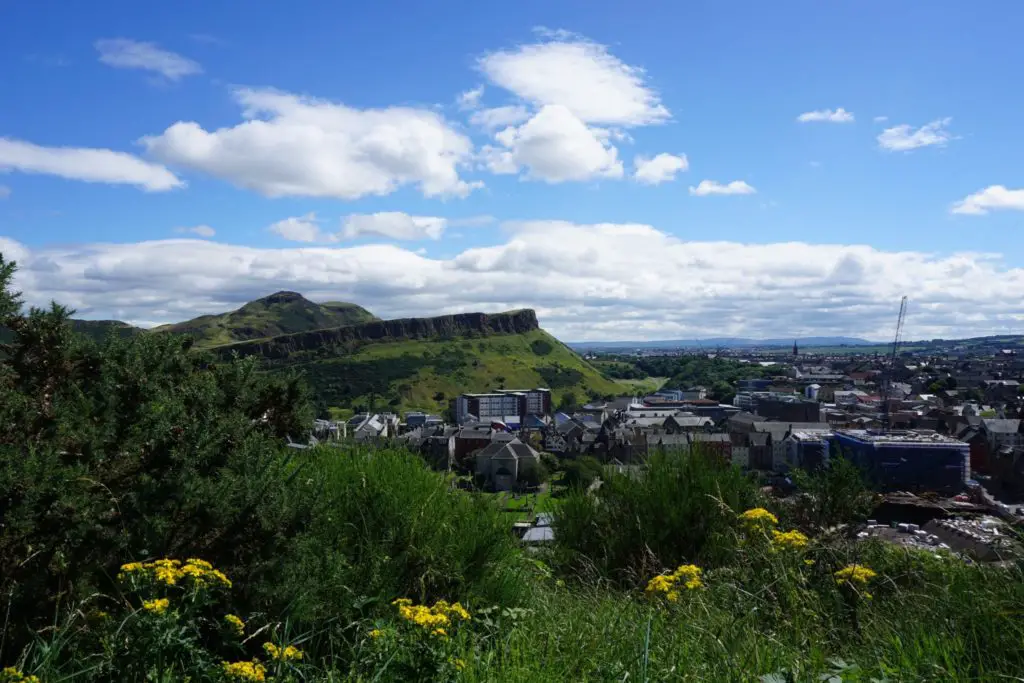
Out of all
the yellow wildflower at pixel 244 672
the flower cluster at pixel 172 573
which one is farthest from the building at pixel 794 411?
the yellow wildflower at pixel 244 672

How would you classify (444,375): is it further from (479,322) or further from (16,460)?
(16,460)

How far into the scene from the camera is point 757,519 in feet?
16.4

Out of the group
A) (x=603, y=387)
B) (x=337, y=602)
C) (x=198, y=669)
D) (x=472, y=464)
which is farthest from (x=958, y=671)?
(x=603, y=387)

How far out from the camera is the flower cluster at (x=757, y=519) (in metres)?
4.81

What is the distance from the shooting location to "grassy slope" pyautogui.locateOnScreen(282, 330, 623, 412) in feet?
363

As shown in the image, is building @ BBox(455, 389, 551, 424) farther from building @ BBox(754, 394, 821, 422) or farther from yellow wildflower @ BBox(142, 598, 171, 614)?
yellow wildflower @ BBox(142, 598, 171, 614)

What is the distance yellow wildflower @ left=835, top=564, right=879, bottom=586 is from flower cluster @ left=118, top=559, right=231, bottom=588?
10.5 ft

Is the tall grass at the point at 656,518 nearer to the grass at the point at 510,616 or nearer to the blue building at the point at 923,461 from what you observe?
the grass at the point at 510,616

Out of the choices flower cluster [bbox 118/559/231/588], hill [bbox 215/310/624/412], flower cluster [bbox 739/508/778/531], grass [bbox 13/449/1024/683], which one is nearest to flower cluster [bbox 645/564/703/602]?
grass [bbox 13/449/1024/683]

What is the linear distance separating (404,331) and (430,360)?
23674 millimetres

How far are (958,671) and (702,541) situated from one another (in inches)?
129

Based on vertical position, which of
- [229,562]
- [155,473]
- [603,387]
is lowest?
[603,387]

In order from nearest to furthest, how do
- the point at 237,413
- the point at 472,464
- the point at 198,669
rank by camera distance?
the point at 198,669, the point at 237,413, the point at 472,464

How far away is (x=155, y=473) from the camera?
3.85m
